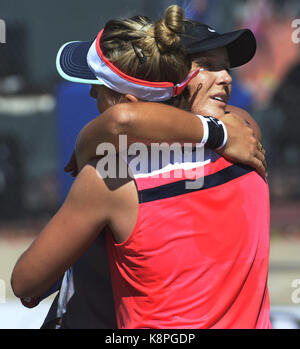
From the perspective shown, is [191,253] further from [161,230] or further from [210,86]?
[210,86]

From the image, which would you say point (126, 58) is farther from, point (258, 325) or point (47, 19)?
point (47, 19)

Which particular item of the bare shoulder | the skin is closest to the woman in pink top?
the skin

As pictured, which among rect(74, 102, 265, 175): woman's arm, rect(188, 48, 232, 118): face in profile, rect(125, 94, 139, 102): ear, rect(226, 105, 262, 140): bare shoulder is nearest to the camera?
rect(74, 102, 265, 175): woman's arm

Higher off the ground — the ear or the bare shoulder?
the ear

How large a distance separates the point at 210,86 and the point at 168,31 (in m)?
0.24

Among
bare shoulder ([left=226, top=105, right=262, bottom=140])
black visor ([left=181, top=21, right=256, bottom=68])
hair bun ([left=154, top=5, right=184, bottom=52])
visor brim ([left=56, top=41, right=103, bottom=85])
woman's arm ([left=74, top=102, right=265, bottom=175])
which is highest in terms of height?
hair bun ([left=154, top=5, right=184, bottom=52])

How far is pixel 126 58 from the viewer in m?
1.45

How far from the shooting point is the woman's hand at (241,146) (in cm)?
150

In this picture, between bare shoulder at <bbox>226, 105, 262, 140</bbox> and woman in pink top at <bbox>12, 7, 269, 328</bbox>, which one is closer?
woman in pink top at <bbox>12, 7, 269, 328</bbox>

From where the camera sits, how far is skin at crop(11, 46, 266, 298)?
138 centimetres

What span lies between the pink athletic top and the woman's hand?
3 cm

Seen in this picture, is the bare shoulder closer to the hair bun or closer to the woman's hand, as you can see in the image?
the woman's hand

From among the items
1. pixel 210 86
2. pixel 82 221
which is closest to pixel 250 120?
pixel 210 86

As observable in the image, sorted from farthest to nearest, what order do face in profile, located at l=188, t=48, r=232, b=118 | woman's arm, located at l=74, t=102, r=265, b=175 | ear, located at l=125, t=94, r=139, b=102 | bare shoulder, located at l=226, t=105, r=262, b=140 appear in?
bare shoulder, located at l=226, t=105, r=262, b=140 → face in profile, located at l=188, t=48, r=232, b=118 → ear, located at l=125, t=94, r=139, b=102 → woman's arm, located at l=74, t=102, r=265, b=175
